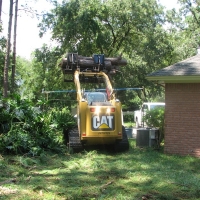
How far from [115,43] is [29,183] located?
822 inches

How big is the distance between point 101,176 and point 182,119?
14.1 feet

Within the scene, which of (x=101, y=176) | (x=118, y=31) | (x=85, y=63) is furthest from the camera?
(x=118, y=31)

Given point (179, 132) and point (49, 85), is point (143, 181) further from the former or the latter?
point (49, 85)

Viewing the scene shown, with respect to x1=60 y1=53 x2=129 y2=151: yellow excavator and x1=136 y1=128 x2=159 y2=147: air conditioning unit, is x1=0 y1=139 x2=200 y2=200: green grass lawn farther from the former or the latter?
x1=136 y1=128 x2=159 y2=147: air conditioning unit

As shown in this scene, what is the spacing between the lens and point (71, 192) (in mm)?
6602

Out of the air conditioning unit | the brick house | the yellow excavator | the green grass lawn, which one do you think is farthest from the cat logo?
the air conditioning unit

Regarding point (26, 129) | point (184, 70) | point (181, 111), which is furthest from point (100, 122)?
point (184, 70)

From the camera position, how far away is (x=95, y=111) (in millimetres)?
10906

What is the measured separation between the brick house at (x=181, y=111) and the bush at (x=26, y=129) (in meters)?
3.63

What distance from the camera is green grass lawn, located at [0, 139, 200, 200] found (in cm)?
653

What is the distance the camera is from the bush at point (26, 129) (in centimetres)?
1067

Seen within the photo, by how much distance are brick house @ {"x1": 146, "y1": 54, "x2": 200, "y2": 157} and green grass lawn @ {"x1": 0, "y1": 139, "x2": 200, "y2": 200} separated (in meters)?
0.50

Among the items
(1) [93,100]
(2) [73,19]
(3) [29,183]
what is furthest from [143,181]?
(2) [73,19]

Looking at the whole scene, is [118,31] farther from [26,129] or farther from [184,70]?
[26,129]
